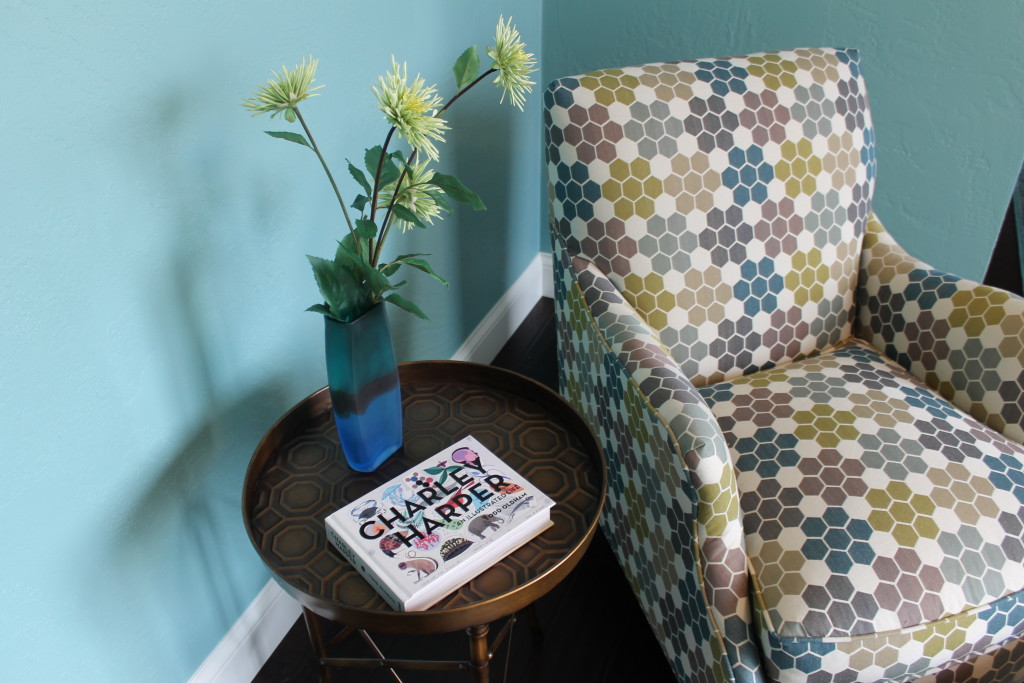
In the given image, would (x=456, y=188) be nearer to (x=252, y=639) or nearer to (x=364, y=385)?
(x=364, y=385)

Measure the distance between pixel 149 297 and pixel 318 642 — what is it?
0.56 meters

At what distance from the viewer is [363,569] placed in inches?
33.3

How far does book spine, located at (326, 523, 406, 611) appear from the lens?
2.66 ft

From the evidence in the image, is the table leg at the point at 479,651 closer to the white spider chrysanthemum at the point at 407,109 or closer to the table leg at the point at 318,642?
the table leg at the point at 318,642

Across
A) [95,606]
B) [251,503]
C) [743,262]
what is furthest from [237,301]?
[743,262]

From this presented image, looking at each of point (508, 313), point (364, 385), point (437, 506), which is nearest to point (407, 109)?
point (364, 385)

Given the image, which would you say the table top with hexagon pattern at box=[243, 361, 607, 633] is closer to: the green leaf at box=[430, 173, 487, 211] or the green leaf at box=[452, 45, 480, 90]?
the green leaf at box=[430, 173, 487, 211]

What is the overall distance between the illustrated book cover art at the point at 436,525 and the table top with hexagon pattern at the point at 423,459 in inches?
0.7

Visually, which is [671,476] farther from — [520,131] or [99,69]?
[520,131]

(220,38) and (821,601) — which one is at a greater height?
(220,38)

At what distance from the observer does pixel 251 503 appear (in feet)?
3.10

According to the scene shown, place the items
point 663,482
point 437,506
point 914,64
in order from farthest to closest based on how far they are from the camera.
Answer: point 914,64, point 663,482, point 437,506

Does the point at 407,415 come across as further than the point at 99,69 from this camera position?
Yes

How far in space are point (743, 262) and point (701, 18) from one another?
786mm
